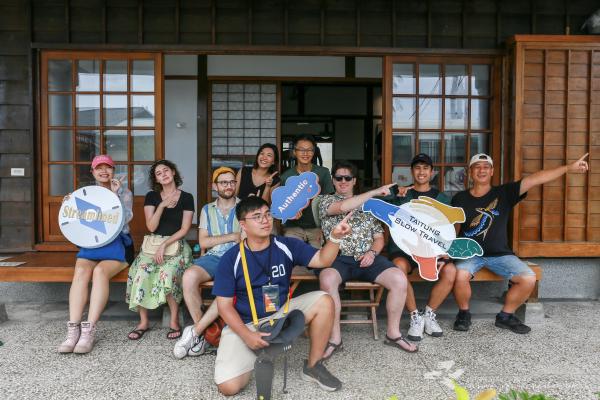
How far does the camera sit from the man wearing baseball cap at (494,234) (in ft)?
10.4

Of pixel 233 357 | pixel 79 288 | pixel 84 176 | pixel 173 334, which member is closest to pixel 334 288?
pixel 233 357

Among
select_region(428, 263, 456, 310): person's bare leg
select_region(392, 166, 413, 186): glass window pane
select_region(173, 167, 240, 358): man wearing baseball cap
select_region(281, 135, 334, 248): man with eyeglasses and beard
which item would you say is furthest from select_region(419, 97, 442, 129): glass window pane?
select_region(173, 167, 240, 358): man wearing baseball cap

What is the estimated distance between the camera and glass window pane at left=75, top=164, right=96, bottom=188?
4.06m

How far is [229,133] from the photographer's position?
6.22 metres

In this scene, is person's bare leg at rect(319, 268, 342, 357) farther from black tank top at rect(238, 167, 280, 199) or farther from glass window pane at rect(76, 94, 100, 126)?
glass window pane at rect(76, 94, 100, 126)

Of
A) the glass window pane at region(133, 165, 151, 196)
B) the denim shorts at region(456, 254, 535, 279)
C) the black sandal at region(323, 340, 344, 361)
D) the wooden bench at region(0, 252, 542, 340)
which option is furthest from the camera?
the glass window pane at region(133, 165, 151, 196)

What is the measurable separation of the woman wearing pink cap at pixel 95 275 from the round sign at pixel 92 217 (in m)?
0.09

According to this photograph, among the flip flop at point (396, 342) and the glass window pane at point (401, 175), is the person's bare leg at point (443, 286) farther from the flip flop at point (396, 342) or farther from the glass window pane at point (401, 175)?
the glass window pane at point (401, 175)

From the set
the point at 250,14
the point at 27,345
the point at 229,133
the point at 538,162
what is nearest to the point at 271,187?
the point at 250,14

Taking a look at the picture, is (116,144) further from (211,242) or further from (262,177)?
(211,242)

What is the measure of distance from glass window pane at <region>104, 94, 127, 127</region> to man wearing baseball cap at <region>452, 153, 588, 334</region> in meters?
2.86

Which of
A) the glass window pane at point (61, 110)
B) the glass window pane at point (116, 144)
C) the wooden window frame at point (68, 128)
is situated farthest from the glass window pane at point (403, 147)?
the glass window pane at point (61, 110)

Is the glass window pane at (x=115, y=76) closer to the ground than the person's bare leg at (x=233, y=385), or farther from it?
farther from it

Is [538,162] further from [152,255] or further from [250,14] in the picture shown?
[152,255]
